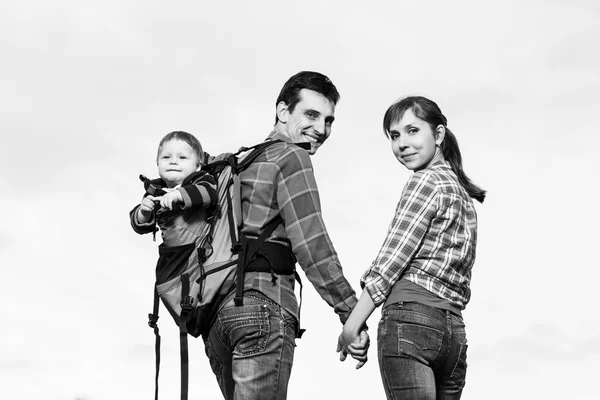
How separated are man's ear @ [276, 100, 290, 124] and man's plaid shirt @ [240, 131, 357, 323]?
59cm

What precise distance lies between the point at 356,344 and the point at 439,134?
1563mm

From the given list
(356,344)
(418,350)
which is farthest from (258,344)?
(418,350)

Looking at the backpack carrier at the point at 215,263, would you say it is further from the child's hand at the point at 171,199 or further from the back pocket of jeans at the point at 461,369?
the back pocket of jeans at the point at 461,369

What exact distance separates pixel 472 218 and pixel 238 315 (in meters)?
1.70

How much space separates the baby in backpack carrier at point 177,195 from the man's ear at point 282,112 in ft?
2.27

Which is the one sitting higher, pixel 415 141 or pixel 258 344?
pixel 415 141

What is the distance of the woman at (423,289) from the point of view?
17.8 feet

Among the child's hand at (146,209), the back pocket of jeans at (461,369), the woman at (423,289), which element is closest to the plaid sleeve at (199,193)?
the child's hand at (146,209)

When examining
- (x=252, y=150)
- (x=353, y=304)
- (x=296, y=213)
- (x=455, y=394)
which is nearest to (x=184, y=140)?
(x=252, y=150)

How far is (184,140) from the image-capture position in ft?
21.9

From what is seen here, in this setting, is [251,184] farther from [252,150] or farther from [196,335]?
[196,335]

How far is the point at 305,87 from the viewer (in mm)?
6484

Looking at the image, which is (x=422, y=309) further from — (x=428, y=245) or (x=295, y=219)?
(x=295, y=219)

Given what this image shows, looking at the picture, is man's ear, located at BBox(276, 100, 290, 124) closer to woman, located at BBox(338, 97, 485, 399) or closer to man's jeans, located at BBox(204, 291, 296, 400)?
woman, located at BBox(338, 97, 485, 399)
